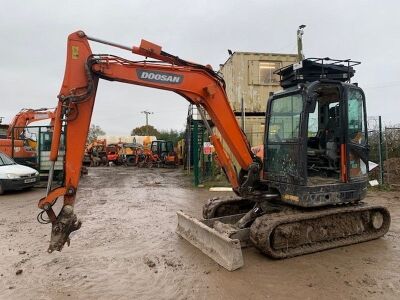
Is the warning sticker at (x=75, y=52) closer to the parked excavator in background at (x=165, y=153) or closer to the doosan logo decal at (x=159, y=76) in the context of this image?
the doosan logo decal at (x=159, y=76)

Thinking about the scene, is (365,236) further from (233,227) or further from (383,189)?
(383,189)

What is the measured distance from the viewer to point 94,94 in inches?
223

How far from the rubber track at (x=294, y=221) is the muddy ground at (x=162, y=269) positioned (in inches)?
4.6

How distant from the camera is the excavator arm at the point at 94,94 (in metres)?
5.39

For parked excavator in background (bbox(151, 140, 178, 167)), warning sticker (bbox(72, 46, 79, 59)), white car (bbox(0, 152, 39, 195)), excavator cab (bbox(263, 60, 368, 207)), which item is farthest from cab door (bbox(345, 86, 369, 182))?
parked excavator in background (bbox(151, 140, 178, 167))

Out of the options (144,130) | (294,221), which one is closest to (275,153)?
(294,221)

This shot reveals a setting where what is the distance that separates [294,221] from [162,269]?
6.87ft

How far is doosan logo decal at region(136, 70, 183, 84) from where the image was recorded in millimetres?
5891

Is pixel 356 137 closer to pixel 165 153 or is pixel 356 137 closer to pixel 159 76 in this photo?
pixel 159 76

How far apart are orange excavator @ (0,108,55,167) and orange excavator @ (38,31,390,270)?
11651mm

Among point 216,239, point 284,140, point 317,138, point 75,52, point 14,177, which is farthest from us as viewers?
point 14,177

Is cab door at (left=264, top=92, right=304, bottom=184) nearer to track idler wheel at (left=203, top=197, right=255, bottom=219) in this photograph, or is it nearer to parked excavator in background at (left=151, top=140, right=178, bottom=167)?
track idler wheel at (left=203, top=197, right=255, bottom=219)

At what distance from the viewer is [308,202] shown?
243 inches

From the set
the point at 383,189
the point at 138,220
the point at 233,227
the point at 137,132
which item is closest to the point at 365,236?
the point at 233,227
